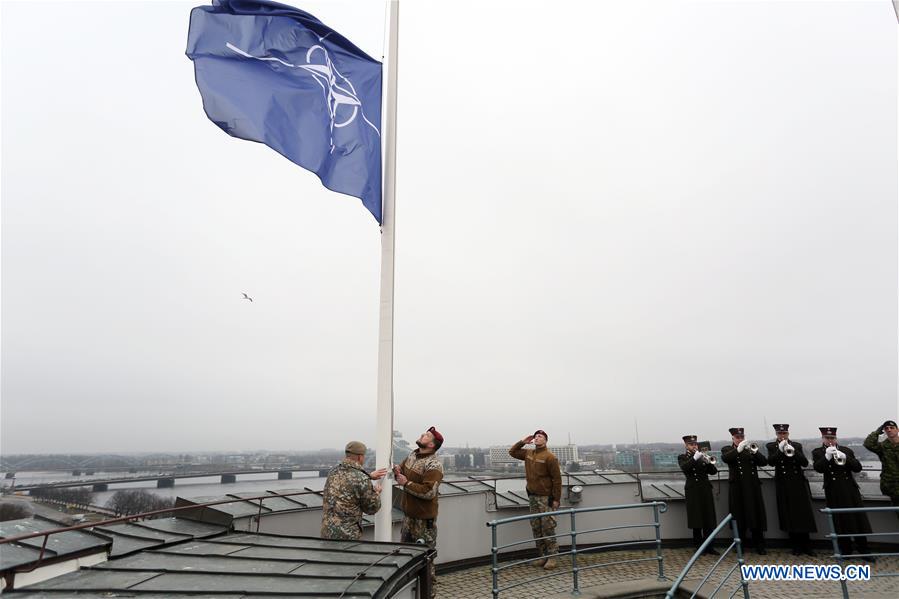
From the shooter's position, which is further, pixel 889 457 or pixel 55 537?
pixel 889 457

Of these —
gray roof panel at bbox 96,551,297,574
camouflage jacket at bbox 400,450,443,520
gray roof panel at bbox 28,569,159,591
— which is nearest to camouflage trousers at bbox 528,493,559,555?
camouflage jacket at bbox 400,450,443,520

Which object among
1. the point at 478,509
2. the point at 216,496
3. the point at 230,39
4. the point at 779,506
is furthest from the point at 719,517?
the point at 230,39

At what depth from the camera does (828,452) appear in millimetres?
7637

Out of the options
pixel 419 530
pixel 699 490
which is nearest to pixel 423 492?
pixel 419 530

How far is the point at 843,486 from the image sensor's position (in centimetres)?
755

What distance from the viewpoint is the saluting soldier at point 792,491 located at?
25.7 feet

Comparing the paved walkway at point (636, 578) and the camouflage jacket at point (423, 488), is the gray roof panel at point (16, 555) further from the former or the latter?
the paved walkway at point (636, 578)

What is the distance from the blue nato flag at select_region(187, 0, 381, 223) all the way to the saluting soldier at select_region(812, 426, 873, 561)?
311 inches

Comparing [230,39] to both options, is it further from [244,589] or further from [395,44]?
[244,589]

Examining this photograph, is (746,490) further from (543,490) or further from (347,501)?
(347,501)

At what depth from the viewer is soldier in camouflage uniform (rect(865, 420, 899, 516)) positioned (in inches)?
284

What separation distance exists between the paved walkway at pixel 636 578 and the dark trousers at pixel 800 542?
0.59 ft

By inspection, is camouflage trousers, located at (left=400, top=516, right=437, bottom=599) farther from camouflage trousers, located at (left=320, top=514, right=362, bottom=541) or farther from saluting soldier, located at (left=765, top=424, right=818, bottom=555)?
saluting soldier, located at (left=765, top=424, right=818, bottom=555)

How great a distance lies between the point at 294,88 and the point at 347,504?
4.83m
